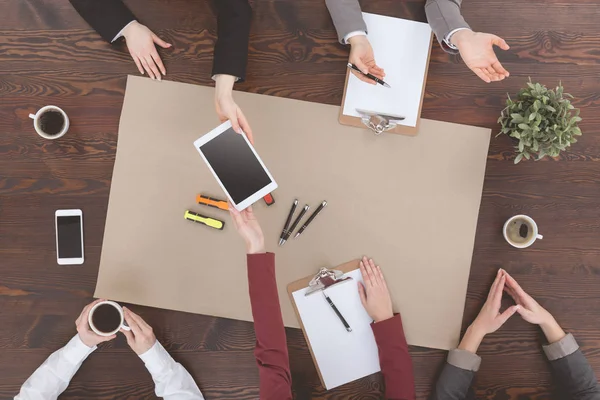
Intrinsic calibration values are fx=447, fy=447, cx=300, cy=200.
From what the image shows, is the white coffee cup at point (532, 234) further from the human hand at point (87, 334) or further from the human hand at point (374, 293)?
the human hand at point (87, 334)

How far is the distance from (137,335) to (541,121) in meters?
1.14

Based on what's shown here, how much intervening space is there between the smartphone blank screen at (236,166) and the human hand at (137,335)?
1.37ft

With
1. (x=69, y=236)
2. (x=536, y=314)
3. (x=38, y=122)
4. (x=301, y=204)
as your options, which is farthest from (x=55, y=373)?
(x=536, y=314)

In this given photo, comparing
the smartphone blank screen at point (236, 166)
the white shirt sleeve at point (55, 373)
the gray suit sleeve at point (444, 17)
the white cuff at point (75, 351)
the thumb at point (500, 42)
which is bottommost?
the white shirt sleeve at point (55, 373)

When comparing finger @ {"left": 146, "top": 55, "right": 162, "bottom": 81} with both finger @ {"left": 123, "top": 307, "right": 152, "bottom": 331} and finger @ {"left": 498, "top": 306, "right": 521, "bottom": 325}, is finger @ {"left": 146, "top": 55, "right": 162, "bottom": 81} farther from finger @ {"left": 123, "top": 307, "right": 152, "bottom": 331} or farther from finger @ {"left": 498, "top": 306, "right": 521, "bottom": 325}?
finger @ {"left": 498, "top": 306, "right": 521, "bottom": 325}

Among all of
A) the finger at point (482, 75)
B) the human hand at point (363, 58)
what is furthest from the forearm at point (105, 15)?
the finger at point (482, 75)

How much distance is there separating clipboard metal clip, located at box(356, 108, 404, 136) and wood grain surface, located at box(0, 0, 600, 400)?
0.27ft

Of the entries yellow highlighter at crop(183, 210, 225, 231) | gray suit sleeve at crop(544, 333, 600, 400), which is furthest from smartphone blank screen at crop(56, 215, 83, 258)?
gray suit sleeve at crop(544, 333, 600, 400)

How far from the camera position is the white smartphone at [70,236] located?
1.19 metres

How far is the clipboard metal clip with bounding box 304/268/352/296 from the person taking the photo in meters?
1.17

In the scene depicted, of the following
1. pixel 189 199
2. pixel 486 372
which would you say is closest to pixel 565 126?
pixel 486 372

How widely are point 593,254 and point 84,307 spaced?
1389 mm

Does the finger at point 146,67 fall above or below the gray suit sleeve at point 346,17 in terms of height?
below

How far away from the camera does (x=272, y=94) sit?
120 cm
